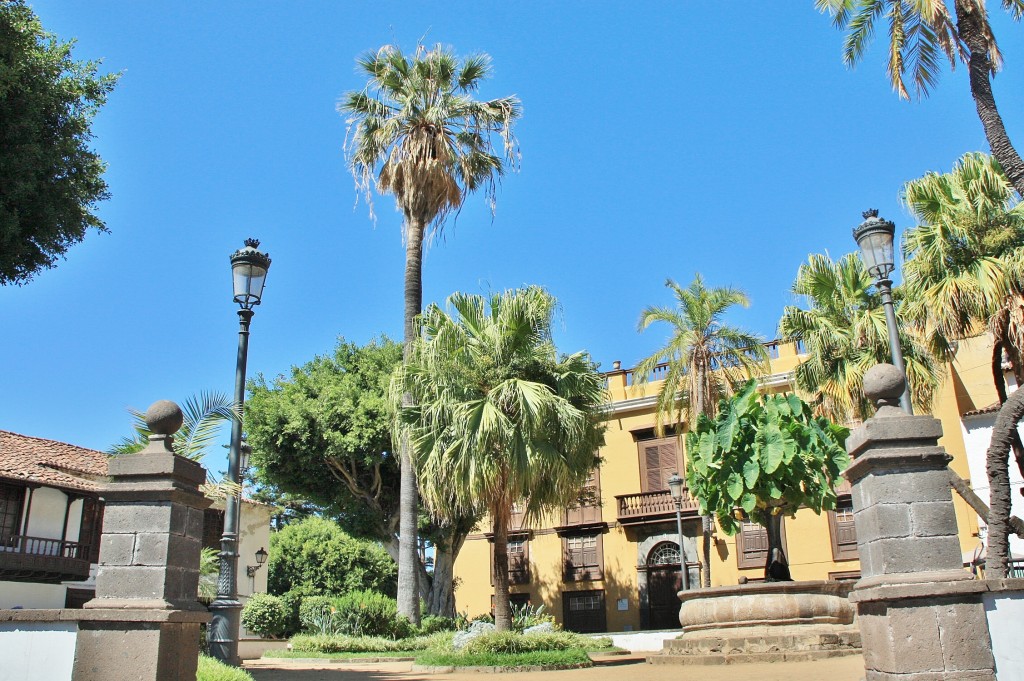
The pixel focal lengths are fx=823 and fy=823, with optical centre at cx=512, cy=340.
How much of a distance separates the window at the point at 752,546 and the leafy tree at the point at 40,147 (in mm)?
21218

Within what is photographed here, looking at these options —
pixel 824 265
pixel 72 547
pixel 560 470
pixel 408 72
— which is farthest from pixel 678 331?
pixel 72 547

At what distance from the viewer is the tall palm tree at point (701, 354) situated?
Answer: 21969mm

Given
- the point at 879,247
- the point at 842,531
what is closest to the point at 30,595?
the point at 842,531

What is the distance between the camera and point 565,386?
54.6 feet

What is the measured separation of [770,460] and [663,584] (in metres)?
16.6

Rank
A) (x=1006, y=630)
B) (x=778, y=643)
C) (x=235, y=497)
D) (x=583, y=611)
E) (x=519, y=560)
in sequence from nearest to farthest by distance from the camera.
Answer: (x=1006, y=630), (x=235, y=497), (x=778, y=643), (x=583, y=611), (x=519, y=560)

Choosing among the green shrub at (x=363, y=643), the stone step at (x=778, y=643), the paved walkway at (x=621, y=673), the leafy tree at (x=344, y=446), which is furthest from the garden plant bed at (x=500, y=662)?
the leafy tree at (x=344, y=446)

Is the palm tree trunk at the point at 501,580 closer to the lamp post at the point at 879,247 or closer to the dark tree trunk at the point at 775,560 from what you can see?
the dark tree trunk at the point at 775,560

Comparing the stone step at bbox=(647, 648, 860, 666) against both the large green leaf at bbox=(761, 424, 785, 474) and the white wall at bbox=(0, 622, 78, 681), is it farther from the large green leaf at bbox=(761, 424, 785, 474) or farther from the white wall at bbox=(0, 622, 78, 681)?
the white wall at bbox=(0, 622, 78, 681)

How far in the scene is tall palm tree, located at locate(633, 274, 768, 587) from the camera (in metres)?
22.0

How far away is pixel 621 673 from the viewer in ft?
39.6

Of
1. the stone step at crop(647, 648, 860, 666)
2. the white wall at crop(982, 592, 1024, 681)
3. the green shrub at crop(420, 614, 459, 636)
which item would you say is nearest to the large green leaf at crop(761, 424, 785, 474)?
the stone step at crop(647, 648, 860, 666)

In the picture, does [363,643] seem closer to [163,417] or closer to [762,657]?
[762,657]

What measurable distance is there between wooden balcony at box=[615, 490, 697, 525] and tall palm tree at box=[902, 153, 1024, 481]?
46.2ft
